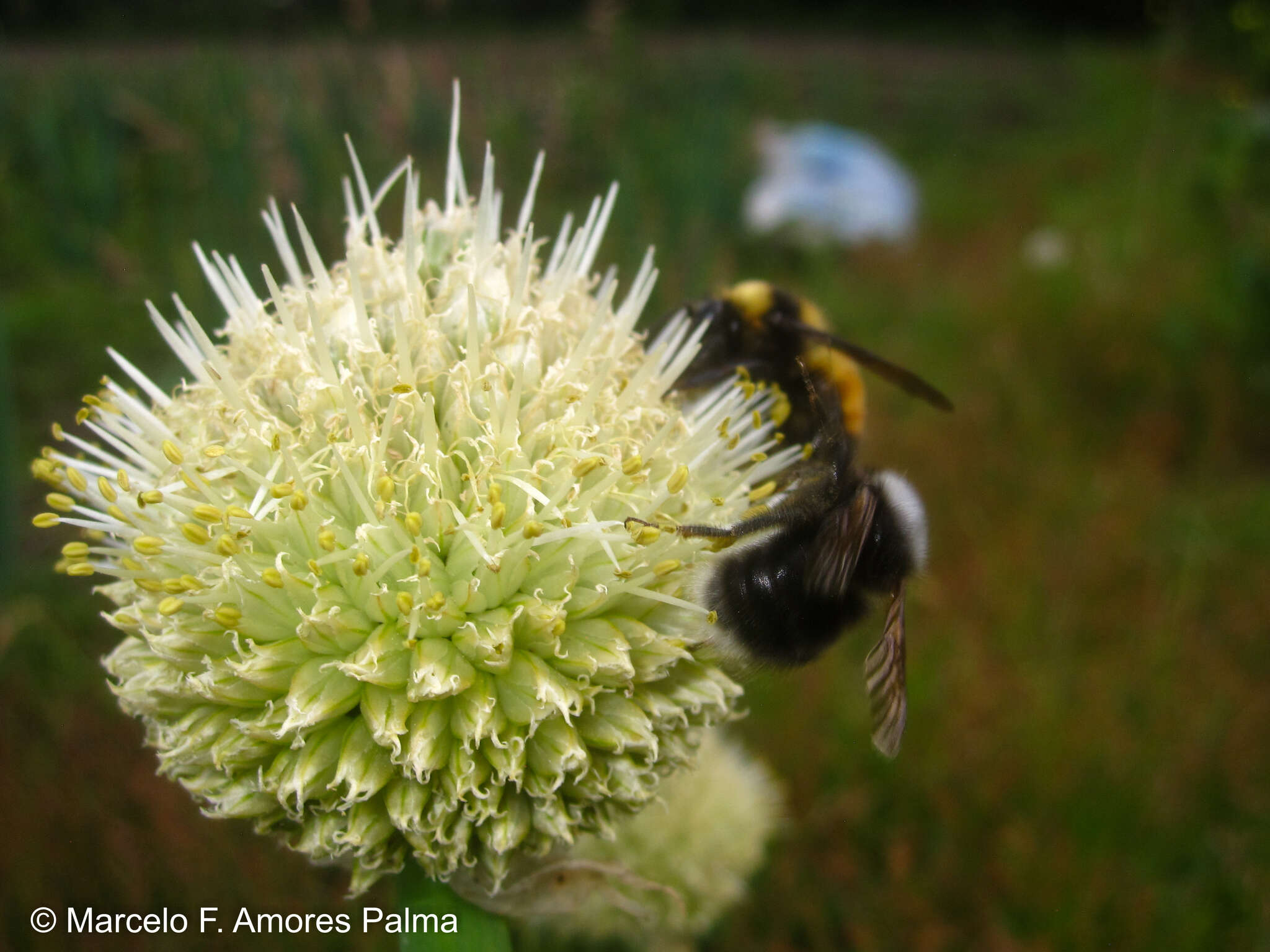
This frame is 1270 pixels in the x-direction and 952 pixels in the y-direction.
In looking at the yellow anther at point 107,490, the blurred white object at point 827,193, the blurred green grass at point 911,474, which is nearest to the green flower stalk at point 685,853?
the blurred green grass at point 911,474

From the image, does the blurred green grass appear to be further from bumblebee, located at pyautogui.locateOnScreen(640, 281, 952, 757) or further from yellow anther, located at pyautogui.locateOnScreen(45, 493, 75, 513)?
yellow anther, located at pyautogui.locateOnScreen(45, 493, 75, 513)

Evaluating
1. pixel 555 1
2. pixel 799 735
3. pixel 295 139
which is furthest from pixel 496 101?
pixel 555 1

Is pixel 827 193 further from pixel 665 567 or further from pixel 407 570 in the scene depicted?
pixel 407 570

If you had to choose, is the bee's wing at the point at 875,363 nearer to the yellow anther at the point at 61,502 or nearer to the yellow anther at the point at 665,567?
the yellow anther at the point at 665,567

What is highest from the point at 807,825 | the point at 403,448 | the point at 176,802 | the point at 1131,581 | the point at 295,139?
the point at 403,448

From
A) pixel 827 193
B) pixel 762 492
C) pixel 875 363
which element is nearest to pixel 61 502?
pixel 762 492

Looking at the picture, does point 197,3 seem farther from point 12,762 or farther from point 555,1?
point 12,762
